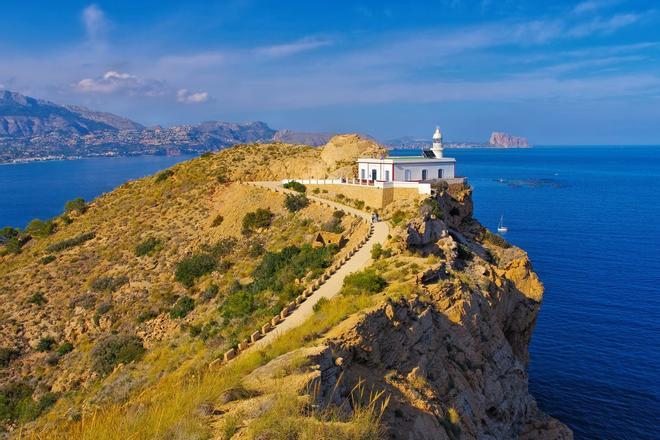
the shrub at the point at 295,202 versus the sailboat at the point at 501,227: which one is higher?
the shrub at the point at 295,202

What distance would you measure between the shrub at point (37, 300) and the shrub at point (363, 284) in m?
22.5

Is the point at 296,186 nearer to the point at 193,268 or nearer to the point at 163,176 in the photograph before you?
the point at 193,268

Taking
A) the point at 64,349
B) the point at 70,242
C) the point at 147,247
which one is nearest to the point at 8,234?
the point at 70,242

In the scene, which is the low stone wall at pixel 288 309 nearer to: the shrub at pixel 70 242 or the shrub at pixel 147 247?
the shrub at pixel 147 247

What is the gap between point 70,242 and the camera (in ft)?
136

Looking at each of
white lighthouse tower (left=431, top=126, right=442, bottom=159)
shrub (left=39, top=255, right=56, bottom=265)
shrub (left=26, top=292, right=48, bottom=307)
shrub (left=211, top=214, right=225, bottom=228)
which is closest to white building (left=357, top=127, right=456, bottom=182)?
white lighthouse tower (left=431, top=126, right=442, bottom=159)

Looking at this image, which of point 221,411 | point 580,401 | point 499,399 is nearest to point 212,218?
point 499,399

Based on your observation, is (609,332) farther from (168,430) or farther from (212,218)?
(168,430)

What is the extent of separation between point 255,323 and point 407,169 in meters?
21.9

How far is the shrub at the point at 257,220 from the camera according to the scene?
1500 inches

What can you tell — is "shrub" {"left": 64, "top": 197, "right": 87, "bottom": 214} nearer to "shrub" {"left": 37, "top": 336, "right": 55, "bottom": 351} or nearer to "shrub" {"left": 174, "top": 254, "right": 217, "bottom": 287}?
"shrub" {"left": 174, "top": 254, "right": 217, "bottom": 287}

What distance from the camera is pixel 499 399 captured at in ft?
68.8

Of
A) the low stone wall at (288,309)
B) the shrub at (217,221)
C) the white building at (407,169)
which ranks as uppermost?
the white building at (407,169)

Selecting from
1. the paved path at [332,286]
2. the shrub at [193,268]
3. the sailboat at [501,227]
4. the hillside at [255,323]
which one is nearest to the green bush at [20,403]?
the hillside at [255,323]
